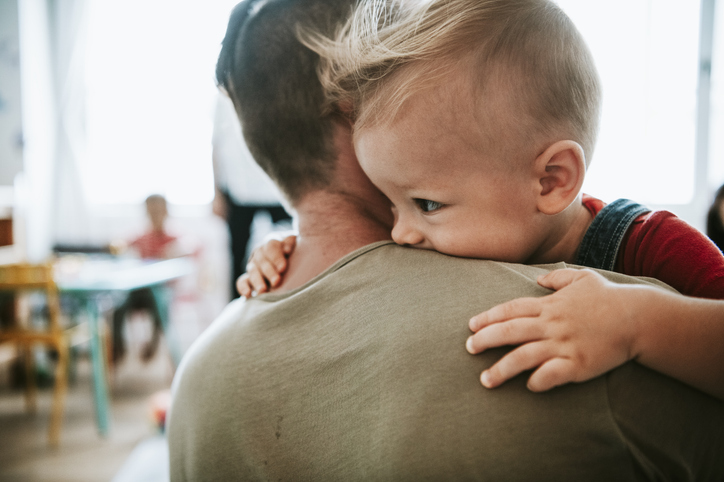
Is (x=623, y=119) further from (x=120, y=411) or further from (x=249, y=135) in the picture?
(x=120, y=411)

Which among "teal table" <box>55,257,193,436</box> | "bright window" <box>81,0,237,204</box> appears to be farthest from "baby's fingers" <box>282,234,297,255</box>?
"bright window" <box>81,0,237,204</box>

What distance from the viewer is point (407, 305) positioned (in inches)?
22.1

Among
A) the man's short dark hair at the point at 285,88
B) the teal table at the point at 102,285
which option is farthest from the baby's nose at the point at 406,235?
the teal table at the point at 102,285

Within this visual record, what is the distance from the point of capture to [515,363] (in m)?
0.51

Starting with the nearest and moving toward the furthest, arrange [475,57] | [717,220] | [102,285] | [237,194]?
[475,57] < [717,220] < [237,194] < [102,285]

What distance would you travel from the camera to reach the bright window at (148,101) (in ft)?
17.6

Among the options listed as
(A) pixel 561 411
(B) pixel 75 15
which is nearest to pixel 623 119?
(A) pixel 561 411

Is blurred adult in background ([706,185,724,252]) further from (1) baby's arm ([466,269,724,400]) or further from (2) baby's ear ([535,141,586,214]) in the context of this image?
(1) baby's arm ([466,269,724,400])

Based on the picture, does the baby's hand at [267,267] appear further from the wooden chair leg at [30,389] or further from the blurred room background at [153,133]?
the wooden chair leg at [30,389]

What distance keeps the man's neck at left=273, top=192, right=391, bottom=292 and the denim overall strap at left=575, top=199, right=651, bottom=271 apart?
329 millimetres

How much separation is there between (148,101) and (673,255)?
5.78 metres

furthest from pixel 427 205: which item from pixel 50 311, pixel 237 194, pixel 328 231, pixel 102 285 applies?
pixel 50 311

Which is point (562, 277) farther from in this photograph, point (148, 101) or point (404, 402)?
point (148, 101)

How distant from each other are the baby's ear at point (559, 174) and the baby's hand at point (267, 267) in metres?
0.43
